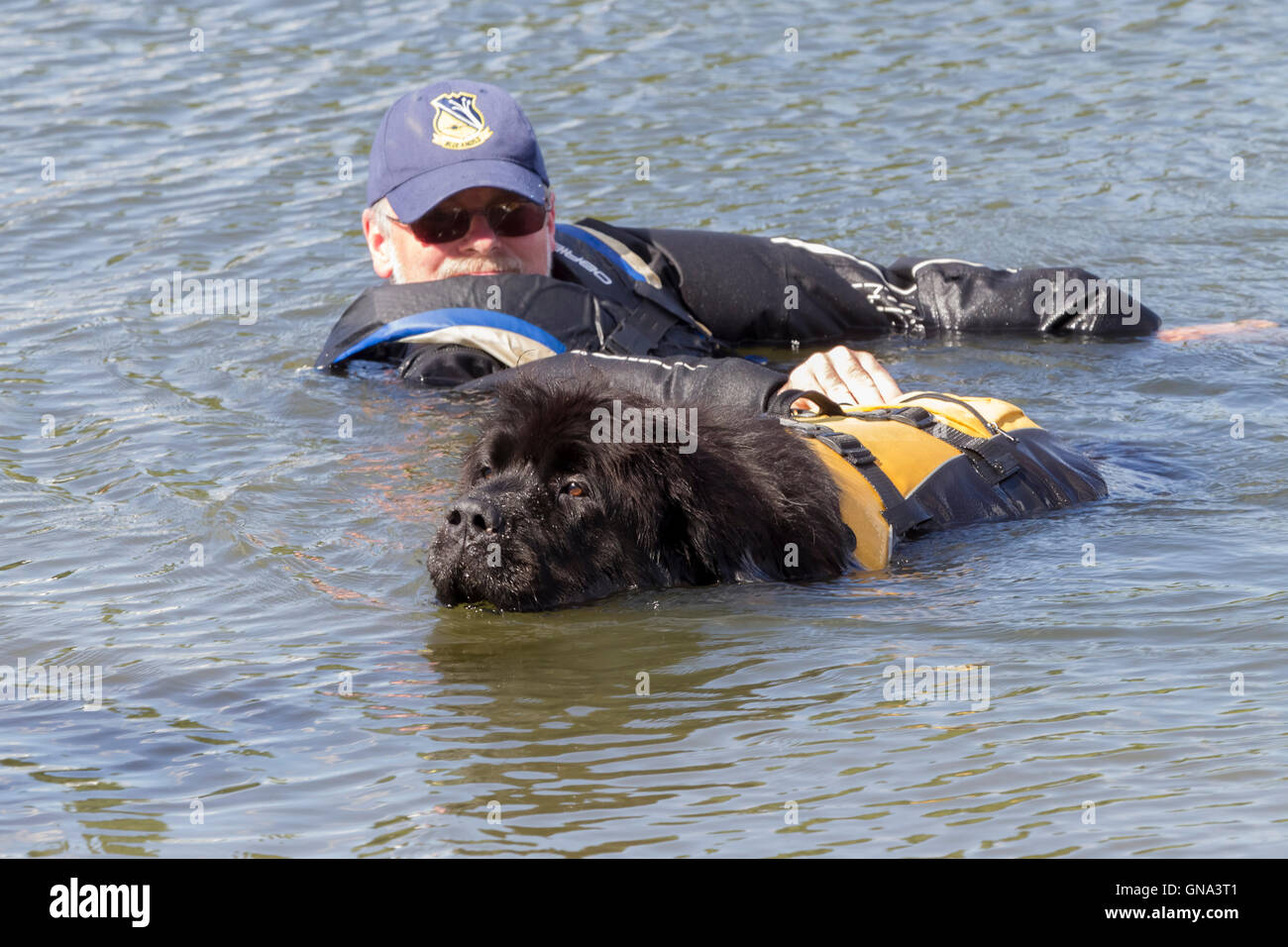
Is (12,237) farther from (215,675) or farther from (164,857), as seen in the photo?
(164,857)

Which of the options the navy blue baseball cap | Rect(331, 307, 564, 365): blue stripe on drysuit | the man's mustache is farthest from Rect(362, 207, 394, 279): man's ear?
Rect(331, 307, 564, 365): blue stripe on drysuit

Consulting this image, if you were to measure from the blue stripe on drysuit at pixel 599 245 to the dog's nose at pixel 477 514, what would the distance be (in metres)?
2.94

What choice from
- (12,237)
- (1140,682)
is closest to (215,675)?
(1140,682)

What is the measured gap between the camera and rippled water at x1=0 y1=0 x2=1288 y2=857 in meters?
3.86

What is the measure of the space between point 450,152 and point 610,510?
285 centimetres

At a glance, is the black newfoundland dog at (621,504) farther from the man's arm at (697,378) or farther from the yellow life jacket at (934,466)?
the man's arm at (697,378)

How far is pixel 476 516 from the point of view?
4.95 meters

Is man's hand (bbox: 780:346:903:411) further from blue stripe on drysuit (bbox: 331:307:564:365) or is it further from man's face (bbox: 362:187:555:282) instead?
man's face (bbox: 362:187:555:282)

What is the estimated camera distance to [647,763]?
4.06 metres
